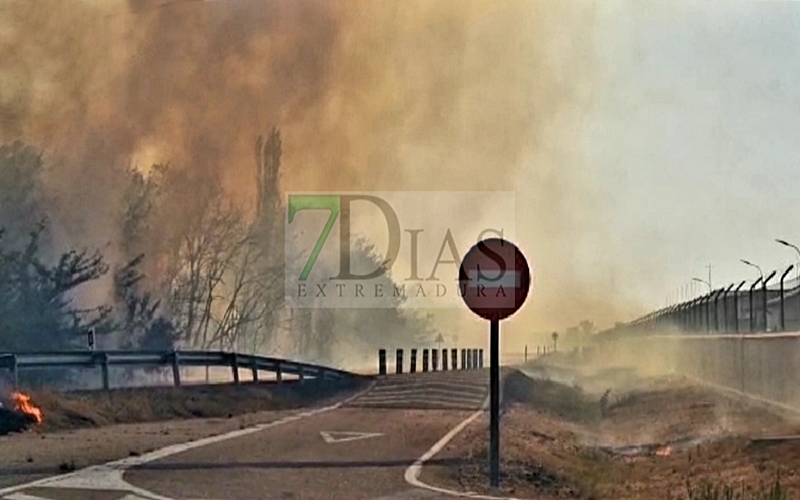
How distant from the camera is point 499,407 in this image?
212 inches

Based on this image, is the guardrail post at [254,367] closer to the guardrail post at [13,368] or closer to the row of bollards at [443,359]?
the row of bollards at [443,359]

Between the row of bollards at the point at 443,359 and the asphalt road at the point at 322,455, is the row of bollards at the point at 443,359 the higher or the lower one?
the higher one

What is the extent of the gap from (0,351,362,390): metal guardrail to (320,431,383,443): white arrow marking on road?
293 millimetres

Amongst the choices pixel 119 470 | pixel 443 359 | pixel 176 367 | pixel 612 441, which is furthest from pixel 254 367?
pixel 612 441

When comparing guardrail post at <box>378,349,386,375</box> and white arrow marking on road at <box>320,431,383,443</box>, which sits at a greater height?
guardrail post at <box>378,349,386,375</box>

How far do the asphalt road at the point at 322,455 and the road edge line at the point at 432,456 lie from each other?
2 cm

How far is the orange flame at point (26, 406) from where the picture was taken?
586 cm

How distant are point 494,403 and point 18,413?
248 centimetres

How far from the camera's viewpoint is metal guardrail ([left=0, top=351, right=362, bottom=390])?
562 centimetres

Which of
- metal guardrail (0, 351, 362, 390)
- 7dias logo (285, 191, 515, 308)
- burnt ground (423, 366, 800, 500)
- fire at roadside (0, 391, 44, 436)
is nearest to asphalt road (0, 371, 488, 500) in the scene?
burnt ground (423, 366, 800, 500)

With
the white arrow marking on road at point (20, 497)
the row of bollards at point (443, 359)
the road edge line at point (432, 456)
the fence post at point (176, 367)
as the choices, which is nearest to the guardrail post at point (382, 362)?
the row of bollards at point (443, 359)

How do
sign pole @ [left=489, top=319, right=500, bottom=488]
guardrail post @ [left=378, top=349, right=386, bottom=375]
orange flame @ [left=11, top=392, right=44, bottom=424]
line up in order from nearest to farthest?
1. sign pole @ [left=489, top=319, right=500, bottom=488]
2. guardrail post @ [left=378, top=349, right=386, bottom=375]
3. orange flame @ [left=11, top=392, right=44, bottom=424]

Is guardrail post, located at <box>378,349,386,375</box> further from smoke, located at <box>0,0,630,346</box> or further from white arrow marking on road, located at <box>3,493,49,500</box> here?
white arrow marking on road, located at <box>3,493,49,500</box>

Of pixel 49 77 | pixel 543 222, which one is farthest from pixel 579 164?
pixel 49 77
